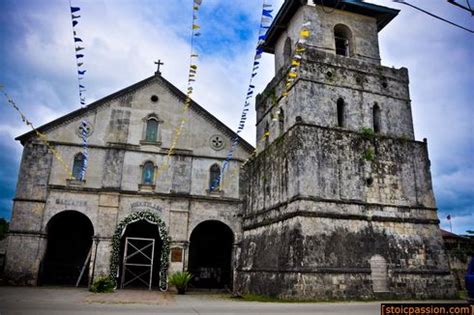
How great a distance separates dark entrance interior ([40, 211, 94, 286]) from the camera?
2166cm

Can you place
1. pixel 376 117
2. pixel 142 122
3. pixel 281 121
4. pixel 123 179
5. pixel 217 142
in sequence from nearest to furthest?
pixel 376 117
pixel 281 121
pixel 123 179
pixel 142 122
pixel 217 142

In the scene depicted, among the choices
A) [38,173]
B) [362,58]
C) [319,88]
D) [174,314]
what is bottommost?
[174,314]

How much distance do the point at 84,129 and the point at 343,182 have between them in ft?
46.1

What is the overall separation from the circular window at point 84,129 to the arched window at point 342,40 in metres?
13.7

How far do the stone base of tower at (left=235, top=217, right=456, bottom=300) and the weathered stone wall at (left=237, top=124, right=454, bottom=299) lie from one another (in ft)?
0.12

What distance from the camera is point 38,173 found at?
1988cm

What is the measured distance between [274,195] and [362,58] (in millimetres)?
7701

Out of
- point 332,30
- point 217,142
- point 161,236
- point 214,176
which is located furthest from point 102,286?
point 332,30

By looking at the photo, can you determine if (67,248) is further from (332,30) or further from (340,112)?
(332,30)

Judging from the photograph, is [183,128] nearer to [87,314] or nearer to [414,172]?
[414,172]

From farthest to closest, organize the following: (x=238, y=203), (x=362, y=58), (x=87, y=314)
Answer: (x=238, y=203), (x=362, y=58), (x=87, y=314)

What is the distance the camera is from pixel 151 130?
21.8 metres

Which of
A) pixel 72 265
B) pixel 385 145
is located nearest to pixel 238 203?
Result: pixel 385 145

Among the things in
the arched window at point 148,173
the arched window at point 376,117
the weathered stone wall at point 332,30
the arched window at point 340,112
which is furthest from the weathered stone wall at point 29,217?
the arched window at point 376,117
